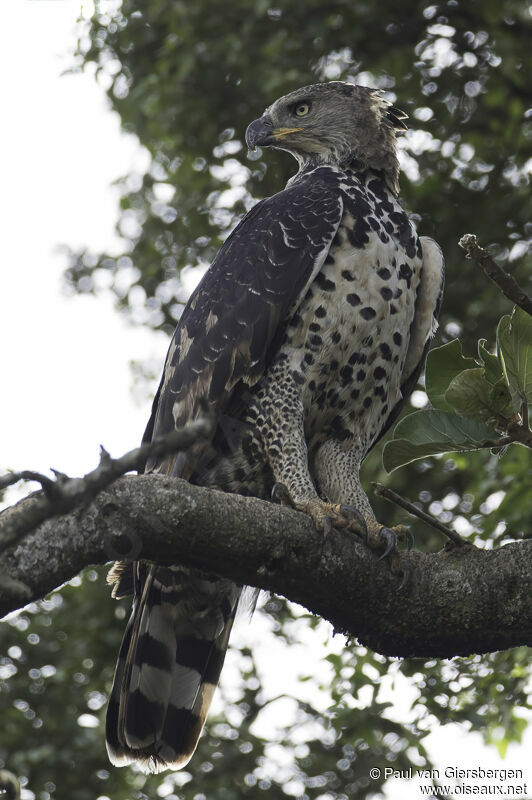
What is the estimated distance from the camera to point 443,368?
115 inches

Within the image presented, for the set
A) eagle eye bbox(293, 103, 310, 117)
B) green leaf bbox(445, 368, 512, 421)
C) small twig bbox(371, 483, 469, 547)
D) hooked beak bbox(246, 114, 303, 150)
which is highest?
eagle eye bbox(293, 103, 310, 117)

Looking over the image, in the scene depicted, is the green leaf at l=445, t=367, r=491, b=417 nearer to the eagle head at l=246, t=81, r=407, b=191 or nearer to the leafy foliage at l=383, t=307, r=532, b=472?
the leafy foliage at l=383, t=307, r=532, b=472

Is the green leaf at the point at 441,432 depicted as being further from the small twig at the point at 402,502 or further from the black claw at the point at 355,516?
the black claw at the point at 355,516

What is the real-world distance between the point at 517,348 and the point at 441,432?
1.10 ft

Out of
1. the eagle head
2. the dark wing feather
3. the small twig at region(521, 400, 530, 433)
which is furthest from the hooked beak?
the small twig at region(521, 400, 530, 433)

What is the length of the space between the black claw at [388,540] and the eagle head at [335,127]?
6.24 ft

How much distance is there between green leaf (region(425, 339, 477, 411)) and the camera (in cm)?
290

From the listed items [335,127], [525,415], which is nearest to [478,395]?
[525,415]

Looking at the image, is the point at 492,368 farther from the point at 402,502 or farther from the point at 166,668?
the point at 166,668

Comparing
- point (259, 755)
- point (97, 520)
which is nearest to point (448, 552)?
point (97, 520)

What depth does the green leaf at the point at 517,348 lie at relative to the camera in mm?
→ 2732

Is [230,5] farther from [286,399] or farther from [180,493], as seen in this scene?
[180,493]

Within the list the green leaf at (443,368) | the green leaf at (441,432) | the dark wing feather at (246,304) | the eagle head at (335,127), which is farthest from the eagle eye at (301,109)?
the green leaf at (441,432)

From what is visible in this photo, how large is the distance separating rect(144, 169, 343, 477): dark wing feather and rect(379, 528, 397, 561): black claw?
828 millimetres
